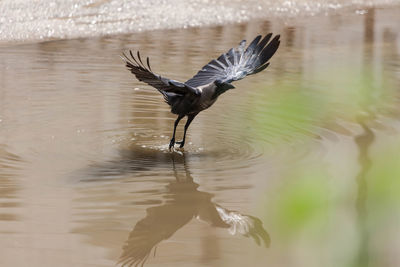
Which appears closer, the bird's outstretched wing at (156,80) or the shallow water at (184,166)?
the shallow water at (184,166)

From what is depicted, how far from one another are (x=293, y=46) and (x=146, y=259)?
6.67 metres

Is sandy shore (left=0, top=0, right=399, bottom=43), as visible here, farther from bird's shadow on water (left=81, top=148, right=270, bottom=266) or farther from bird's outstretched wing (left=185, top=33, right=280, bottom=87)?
bird's shadow on water (left=81, top=148, right=270, bottom=266)

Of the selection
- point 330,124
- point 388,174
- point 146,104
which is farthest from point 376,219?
point 146,104

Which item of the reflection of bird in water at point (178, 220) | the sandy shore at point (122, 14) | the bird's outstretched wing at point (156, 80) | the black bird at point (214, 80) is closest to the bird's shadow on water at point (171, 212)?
the reflection of bird in water at point (178, 220)

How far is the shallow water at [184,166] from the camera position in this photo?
3.80 feet

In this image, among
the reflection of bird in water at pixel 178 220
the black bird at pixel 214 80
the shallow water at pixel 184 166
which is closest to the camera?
the shallow water at pixel 184 166

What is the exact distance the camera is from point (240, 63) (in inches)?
198

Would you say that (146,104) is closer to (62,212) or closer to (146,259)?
(62,212)

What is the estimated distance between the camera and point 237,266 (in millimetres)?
3219

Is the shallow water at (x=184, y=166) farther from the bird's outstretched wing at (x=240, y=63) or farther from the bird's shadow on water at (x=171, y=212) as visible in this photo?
the bird's outstretched wing at (x=240, y=63)

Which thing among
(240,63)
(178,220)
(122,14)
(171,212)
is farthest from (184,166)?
(122,14)

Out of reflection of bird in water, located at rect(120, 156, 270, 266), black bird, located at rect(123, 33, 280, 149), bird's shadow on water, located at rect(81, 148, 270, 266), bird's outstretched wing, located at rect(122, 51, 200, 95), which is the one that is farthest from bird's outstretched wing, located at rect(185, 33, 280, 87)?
reflection of bird in water, located at rect(120, 156, 270, 266)

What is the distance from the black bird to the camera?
14.8ft

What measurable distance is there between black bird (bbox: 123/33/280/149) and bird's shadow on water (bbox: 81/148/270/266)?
0.29m
